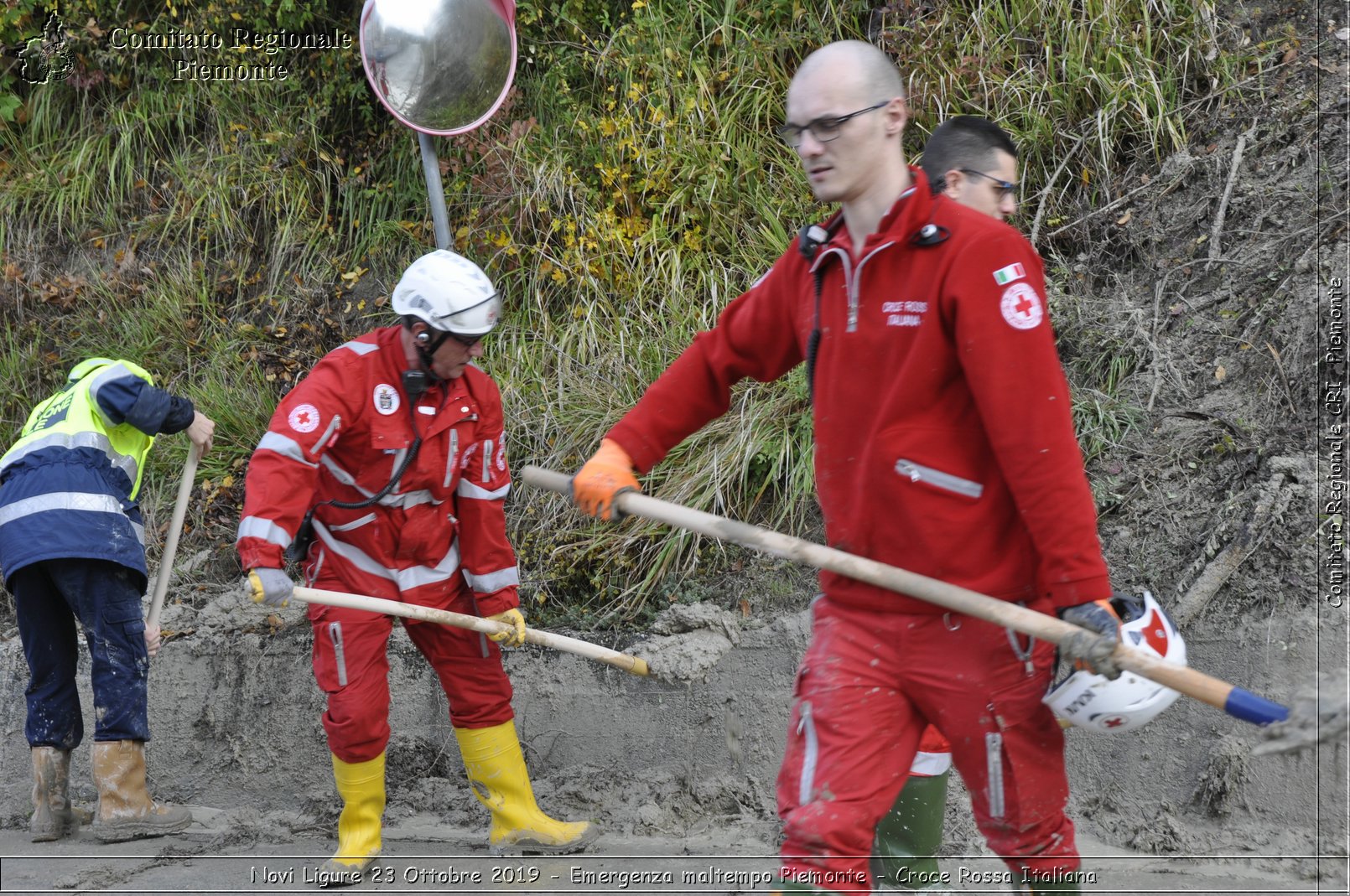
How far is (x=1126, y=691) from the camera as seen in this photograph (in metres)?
2.77

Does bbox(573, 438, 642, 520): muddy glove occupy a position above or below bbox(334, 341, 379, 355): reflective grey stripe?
below

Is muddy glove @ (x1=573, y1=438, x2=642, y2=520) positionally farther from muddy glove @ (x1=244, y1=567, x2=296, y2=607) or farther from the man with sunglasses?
the man with sunglasses

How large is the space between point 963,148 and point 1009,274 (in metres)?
1.80

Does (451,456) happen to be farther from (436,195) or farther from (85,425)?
(85,425)

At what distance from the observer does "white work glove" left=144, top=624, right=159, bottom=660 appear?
202 inches

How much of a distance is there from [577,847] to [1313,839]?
99.3 inches

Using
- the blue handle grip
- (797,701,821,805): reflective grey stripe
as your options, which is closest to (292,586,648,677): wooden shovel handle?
(797,701,821,805): reflective grey stripe

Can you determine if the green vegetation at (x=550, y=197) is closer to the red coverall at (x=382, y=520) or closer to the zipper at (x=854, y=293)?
the red coverall at (x=382, y=520)

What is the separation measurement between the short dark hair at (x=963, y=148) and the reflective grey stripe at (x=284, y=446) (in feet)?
7.87

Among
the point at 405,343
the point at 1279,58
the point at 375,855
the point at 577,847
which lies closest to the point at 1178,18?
the point at 1279,58

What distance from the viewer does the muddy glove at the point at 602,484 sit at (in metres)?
3.21

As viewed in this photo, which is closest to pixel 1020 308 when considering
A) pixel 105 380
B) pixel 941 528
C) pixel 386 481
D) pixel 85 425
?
pixel 941 528

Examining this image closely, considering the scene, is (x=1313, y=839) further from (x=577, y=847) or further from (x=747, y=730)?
(x=577, y=847)

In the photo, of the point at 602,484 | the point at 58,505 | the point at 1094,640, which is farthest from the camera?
the point at 58,505
